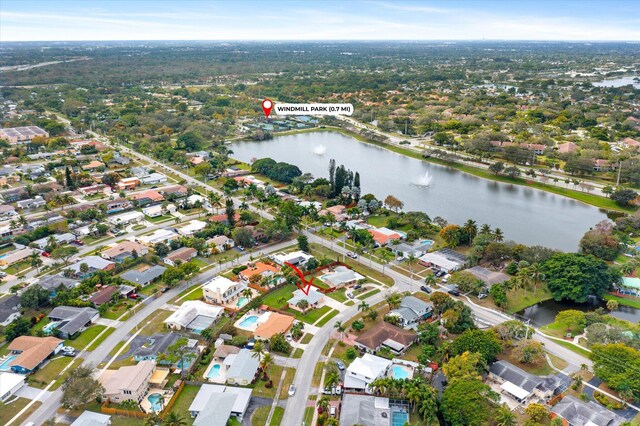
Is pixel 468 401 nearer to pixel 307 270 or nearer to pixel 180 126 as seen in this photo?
pixel 307 270

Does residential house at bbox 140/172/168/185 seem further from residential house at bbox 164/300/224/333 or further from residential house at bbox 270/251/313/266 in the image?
residential house at bbox 164/300/224/333

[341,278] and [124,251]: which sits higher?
[124,251]

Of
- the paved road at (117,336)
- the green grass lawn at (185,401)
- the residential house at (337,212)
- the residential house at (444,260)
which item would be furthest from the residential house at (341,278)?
the green grass lawn at (185,401)

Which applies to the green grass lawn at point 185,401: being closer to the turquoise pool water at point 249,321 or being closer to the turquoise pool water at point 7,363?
the turquoise pool water at point 249,321

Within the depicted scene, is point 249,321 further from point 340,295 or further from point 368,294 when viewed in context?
point 368,294

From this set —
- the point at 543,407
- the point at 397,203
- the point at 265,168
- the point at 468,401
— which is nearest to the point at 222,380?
the point at 468,401

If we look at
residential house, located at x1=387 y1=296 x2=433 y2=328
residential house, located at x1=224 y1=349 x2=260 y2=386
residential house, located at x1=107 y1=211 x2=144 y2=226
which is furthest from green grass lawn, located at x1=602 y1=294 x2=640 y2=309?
residential house, located at x1=107 y1=211 x2=144 y2=226

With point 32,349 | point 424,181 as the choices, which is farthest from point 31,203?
point 424,181
